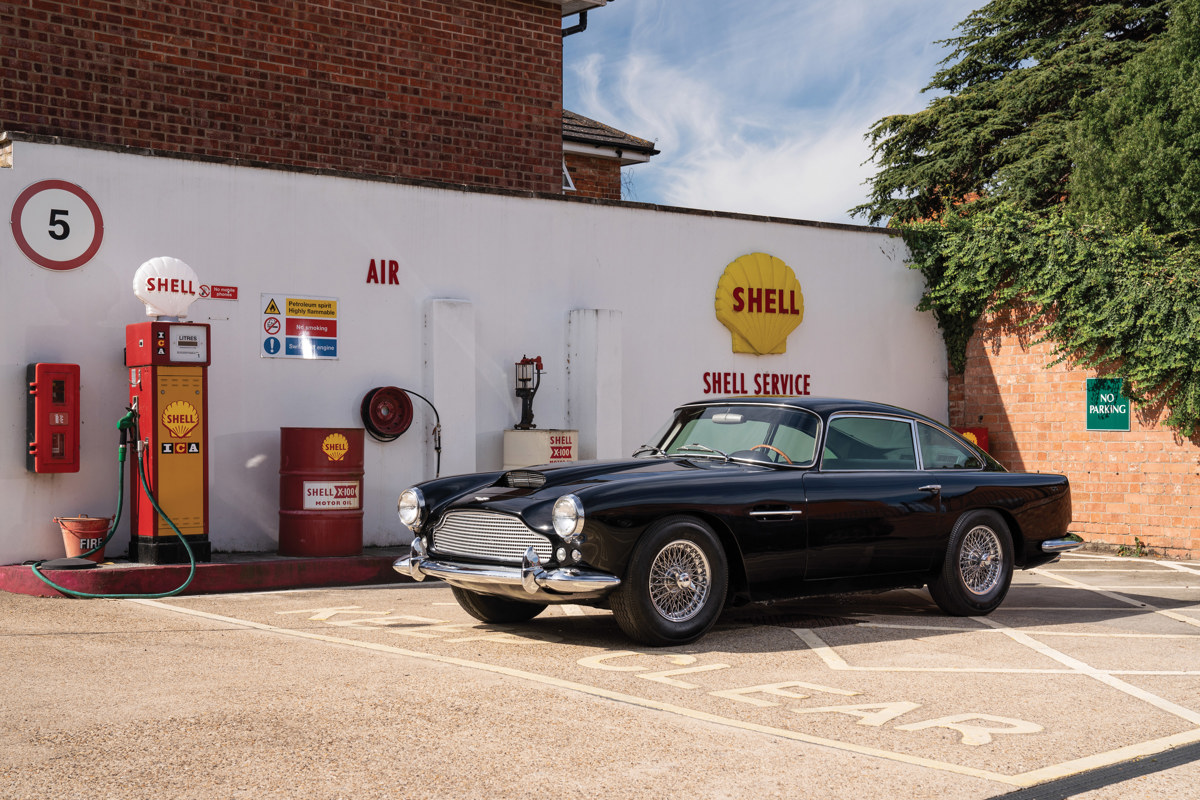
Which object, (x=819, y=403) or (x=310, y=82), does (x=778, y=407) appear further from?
(x=310, y=82)

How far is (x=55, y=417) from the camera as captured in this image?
9438 mm

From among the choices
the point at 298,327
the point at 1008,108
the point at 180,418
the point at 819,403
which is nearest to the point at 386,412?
the point at 298,327

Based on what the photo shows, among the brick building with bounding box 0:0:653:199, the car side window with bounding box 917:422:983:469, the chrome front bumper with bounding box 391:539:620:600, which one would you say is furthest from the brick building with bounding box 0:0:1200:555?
the chrome front bumper with bounding box 391:539:620:600

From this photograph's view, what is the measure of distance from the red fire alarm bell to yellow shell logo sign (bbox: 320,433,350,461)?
194cm

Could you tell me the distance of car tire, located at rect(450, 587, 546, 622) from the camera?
7344mm

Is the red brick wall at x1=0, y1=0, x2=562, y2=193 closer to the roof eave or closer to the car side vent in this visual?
the roof eave

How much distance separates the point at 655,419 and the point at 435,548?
21.6 ft

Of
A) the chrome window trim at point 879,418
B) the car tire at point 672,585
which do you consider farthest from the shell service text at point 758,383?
the car tire at point 672,585

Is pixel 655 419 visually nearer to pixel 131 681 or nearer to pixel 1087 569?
pixel 1087 569

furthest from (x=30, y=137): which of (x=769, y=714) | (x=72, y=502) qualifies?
(x=769, y=714)

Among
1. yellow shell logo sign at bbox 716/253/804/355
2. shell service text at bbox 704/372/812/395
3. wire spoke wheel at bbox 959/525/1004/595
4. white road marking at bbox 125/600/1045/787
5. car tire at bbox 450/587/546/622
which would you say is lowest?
white road marking at bbox 125/600/1045/787

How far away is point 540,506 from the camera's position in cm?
646

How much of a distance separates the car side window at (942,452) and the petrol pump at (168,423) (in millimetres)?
5486

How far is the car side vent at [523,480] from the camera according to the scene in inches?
268
